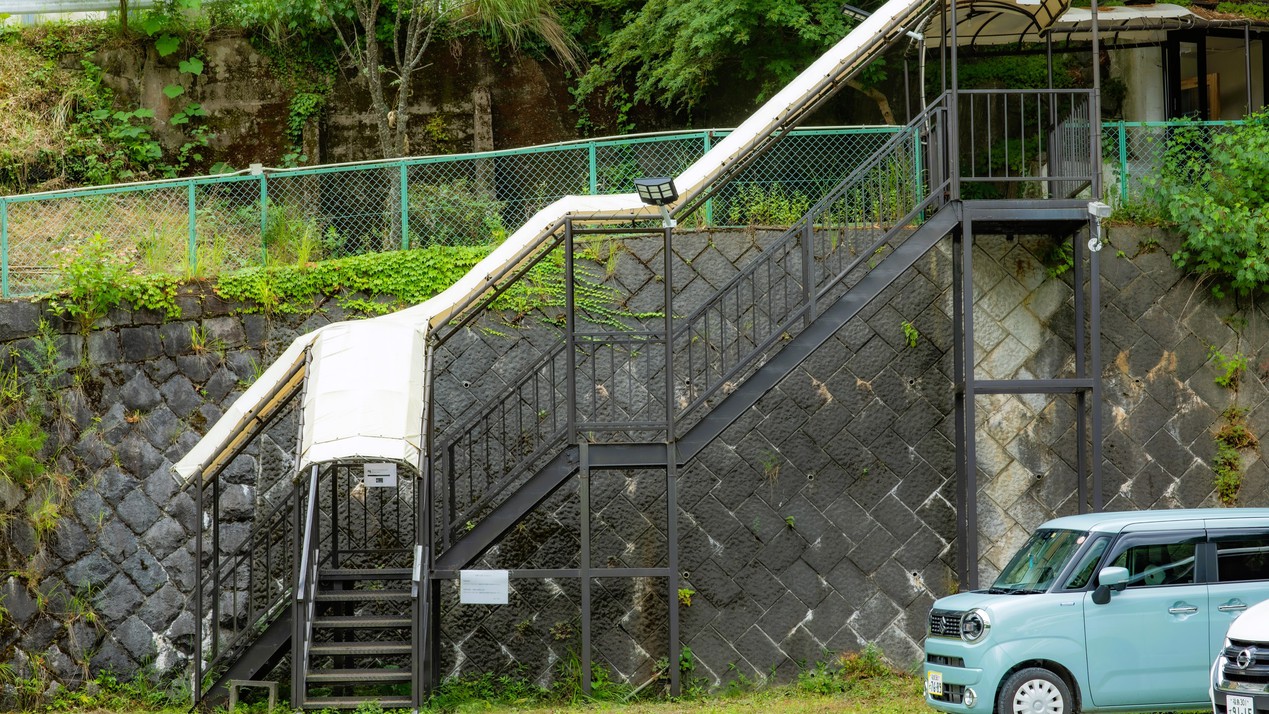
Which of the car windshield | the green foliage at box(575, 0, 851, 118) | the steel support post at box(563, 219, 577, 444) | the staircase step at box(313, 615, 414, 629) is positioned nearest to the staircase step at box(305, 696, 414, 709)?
the staircase step at box(313, 615, 414, 629)

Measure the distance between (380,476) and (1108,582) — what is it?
6.30m

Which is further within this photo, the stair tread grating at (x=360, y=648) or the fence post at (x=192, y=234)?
the fence post at (x=192, y=234)

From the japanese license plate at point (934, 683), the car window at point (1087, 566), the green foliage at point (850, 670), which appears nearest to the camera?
the car window at point (1087, 566)

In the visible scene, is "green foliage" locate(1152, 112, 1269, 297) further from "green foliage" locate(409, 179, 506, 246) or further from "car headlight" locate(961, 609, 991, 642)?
"green foliage" locate(409, 179, 506, 246)

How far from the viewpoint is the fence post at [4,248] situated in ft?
42.8

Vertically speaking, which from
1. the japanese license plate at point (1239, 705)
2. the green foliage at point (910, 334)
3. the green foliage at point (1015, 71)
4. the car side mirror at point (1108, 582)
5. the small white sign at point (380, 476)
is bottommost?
the japanese license plate at point (1239, 705)

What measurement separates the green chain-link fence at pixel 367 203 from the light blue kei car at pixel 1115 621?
564 cm

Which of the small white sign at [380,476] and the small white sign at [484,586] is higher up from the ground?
the small white sign at [380,476]

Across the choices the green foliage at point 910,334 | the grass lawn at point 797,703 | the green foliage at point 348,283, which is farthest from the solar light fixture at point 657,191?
the grass lawn at point 797,703

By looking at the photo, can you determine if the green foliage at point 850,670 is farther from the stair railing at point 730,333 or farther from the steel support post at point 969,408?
the stair railing at point 730,333

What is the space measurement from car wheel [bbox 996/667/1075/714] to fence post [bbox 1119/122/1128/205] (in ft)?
21.4

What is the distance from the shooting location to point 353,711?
10.1 metres

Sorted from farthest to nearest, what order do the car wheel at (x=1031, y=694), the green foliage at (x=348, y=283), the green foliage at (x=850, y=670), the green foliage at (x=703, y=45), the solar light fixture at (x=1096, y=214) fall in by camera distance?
the green foliage at (x=703, y=45)
the green foliage at (x=348, y=283)
the green foliage at (x=850, y=670)
the solar light fixture at (x=1096, y=214)
the car wheel at (x=1031, y=694)

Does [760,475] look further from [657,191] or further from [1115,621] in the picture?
[1115,621]
